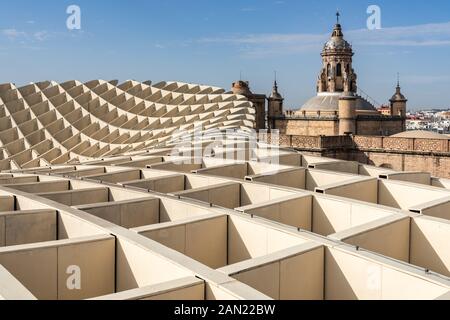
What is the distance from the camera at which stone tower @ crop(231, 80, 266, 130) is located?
55.1 m

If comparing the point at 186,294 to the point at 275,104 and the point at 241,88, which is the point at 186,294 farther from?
the point at 275,104

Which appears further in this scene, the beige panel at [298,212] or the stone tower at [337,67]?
the stone tower at [337,67]

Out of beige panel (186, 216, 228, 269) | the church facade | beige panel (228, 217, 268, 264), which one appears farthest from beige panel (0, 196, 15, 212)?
the church facade

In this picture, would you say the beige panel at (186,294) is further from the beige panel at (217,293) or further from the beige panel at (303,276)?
the beige panel at (303,276)

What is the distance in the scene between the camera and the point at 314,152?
37.4 metres

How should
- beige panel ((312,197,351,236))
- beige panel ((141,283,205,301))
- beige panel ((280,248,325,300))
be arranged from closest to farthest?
beige panel ((141,283,205,301)) → beige panel ((280,248,325,300)) → beige panel ((312,197,351,236))

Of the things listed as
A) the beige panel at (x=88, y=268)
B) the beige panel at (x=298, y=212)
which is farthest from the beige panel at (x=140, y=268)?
the beige panel at (x=298, y=212)

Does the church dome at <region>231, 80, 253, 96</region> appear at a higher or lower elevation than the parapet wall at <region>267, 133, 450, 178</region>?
higher

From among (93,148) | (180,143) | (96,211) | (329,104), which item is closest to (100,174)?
(96,211)

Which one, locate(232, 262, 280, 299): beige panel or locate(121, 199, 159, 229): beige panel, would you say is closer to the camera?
locate(232, 262, 280, 299): beige panel

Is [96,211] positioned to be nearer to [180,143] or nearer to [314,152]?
[180,143]

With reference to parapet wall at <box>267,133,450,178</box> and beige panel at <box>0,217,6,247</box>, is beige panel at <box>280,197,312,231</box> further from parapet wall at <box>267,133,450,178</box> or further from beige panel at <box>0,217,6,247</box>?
parapet wall at <box>267,133,450,178</box>

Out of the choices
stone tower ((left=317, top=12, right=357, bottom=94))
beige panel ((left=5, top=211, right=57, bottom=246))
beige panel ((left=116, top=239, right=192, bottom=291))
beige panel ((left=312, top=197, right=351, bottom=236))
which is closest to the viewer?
beige panel ((left=116, top=239, right=192, bottom=291))

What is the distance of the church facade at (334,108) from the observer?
51031mm
